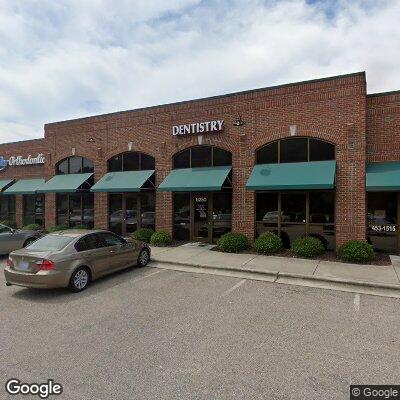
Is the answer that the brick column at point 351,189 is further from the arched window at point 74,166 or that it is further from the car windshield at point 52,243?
the arched window at point 74,166

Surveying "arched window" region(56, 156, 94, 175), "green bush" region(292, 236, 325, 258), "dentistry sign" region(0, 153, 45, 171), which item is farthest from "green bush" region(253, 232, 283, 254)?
"dentistry sign" region(0, 153, 45, 171)

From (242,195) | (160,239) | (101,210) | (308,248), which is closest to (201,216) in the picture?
(160,239)

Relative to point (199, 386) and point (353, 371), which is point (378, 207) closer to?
point (353, 371)

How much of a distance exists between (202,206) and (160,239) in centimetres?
244

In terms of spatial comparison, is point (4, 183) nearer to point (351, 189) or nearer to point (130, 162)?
point (130, 162)

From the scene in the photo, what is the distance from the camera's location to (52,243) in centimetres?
775

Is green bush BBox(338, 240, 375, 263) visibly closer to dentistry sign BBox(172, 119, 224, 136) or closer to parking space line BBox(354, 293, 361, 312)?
parking space line BBox(354, 293, 361, 312)

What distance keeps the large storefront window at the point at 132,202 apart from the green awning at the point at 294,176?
A: 5538mm

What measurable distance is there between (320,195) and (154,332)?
8.82 metres

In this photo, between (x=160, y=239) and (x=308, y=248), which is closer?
(x=308, y=248)

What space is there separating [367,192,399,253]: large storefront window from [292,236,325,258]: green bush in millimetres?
2340

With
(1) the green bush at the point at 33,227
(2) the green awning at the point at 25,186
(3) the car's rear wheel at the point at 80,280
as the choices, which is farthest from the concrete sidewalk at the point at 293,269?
(2) the green awning at the point at 25,186

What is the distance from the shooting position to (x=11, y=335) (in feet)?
16.7

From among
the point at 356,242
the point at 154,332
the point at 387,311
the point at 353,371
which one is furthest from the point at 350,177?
the point at 154,332
